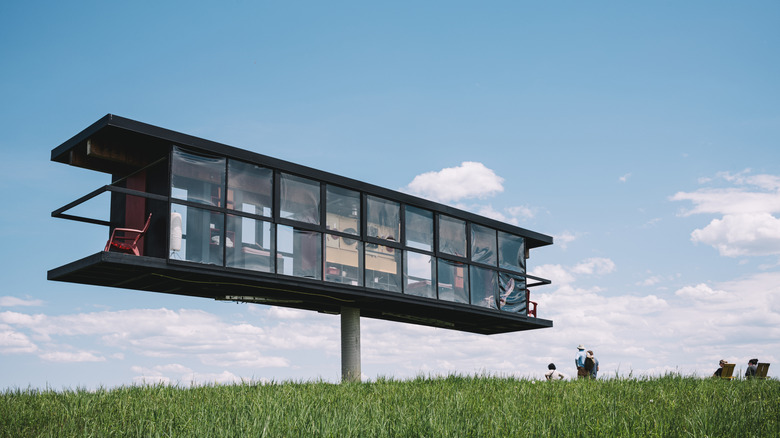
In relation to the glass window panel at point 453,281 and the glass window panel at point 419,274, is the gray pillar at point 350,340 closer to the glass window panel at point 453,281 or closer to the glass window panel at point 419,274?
the glass window panel at point 419,274

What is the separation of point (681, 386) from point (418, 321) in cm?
887

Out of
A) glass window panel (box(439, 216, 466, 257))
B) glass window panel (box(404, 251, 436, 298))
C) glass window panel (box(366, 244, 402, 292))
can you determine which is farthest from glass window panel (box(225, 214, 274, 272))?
glass window panel (box(439, 216, 466, 257))

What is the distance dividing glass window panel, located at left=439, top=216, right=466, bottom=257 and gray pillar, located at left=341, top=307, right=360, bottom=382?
3.11 m

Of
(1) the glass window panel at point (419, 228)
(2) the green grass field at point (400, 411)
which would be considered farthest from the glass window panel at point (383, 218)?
(2) the green grass field at point (400, 411)

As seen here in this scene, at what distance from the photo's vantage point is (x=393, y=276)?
1827 centimetres

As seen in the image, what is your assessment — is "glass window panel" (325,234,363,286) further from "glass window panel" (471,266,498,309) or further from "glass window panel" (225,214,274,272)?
"glass window panel" (471,266,498,309)

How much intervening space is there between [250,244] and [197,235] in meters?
1.25

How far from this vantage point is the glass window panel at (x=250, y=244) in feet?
50.2

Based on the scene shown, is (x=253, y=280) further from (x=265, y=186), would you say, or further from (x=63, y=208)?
(x=63, y=208)

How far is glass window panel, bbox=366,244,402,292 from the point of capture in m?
17.7

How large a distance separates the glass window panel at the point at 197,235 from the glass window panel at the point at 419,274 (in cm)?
531

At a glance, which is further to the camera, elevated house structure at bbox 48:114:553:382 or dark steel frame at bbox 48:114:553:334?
elevated house structure at bbox 48:114:553:382

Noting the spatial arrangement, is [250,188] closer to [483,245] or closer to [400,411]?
[400,411]

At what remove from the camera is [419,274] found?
19.0 m
